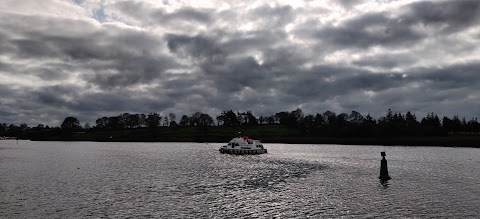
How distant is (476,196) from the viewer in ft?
141

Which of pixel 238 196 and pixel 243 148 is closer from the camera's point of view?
pixel 238 196

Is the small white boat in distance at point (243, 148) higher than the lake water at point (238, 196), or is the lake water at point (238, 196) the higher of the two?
the small white boat in distance at point (243, 148)

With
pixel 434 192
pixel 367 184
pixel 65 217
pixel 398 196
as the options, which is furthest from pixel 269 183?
pixel 65 217

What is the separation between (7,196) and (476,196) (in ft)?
172

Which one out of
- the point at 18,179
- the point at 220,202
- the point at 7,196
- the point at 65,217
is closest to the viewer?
the point at 65,217

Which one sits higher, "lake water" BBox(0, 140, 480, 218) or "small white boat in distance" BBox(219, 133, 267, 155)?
"small white boat in distance" BBox(219, 133, 267, 155)

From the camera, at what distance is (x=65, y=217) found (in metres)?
32.2

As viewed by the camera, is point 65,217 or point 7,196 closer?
point 65,217

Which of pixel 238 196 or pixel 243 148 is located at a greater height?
pixel 243 148

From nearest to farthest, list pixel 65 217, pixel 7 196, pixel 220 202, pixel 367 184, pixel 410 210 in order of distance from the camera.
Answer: pixel 65 217
pixel 410 210
pixel 220 202
pixel 7 196
pixel 367 184

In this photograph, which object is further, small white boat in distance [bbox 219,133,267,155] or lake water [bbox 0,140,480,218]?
small white boat in distance [bbox 219,133,267,155]

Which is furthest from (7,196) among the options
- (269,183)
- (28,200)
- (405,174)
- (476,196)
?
(405,174)

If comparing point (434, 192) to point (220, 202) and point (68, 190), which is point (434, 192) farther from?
point (68, 190)

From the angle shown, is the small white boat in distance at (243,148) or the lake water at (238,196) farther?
the small white boat in distance at (243,148)
